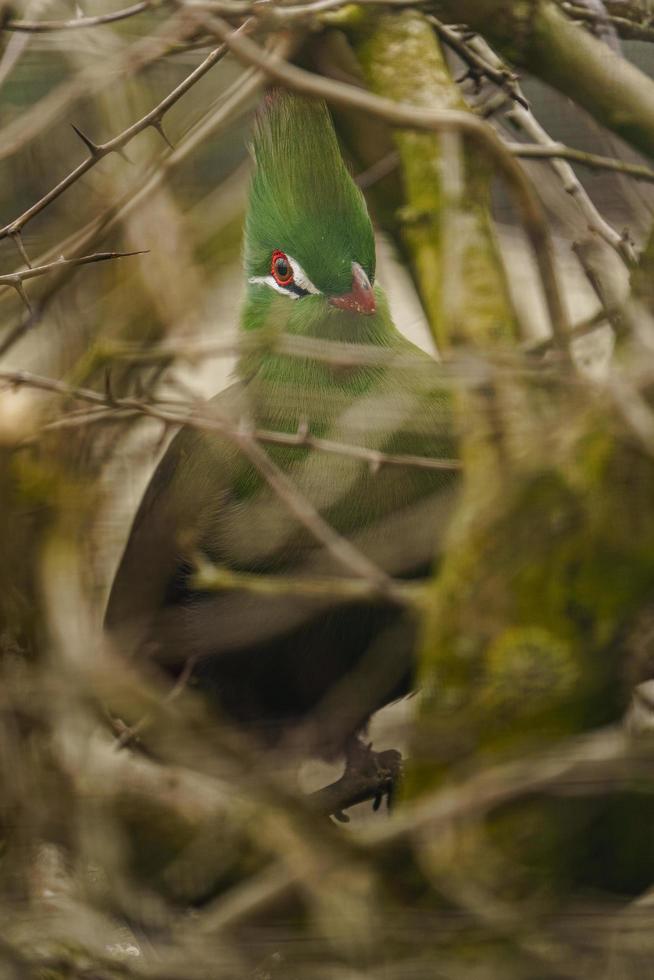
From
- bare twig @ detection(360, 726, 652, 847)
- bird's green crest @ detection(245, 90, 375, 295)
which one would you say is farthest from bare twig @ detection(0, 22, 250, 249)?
bare twig @ detection(360, 726, 652, 847)

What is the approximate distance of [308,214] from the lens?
75.9 inches

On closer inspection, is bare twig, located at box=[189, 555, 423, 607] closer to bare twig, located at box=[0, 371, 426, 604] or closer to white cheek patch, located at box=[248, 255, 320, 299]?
bare twig, located at box=[0, 371, 426, 604]

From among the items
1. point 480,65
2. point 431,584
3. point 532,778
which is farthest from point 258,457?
point 480,65

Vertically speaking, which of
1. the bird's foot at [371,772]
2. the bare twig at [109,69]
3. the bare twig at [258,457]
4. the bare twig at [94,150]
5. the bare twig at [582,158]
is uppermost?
the bare twig at [109,69]

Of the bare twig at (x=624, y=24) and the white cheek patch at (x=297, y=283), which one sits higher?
the bare twig at (x=624, y=24)

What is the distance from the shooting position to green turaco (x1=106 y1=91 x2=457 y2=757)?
1.86m

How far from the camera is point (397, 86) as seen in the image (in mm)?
2045

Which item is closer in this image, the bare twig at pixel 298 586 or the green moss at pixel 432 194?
the bare twig at pixel 298 586

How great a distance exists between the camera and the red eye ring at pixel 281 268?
6.62 ft

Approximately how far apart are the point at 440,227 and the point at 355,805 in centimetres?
115

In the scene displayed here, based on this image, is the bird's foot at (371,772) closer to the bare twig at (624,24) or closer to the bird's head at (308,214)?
the bird's head at (308,214)

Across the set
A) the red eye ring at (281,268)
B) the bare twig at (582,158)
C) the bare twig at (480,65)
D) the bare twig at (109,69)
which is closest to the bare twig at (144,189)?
the bare twig at (109,69)

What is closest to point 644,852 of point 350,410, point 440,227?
point 350,410

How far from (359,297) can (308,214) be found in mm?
177
